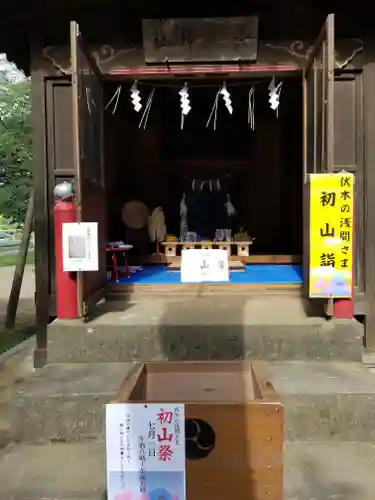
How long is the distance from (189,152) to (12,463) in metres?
8.92

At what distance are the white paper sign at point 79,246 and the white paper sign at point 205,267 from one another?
112 centimetres

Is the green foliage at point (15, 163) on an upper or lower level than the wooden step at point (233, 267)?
upper

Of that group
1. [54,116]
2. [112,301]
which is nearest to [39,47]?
[54,116]

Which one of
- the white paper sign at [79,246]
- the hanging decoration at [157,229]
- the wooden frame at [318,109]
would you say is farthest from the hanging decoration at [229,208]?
the white paper sign at [79,246]

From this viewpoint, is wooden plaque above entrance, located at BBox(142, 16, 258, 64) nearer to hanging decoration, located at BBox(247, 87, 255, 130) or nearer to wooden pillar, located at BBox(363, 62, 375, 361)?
hanging decoration, located at BBox(247, 87, 255, 130)

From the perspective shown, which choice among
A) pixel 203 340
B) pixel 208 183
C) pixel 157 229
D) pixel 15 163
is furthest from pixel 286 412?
pixel 15 163

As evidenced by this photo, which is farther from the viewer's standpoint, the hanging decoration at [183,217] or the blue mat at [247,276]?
the hanging decoration at [183,217]

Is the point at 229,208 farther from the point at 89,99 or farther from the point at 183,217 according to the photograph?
the point at 89,99

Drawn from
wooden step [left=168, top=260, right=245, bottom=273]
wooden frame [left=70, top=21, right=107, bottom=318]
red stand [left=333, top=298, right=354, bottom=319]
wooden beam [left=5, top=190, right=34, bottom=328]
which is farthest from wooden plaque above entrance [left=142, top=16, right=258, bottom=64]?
wooden beam [left=5, top=190, right=34, bottom=328]

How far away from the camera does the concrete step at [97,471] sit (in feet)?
11.2

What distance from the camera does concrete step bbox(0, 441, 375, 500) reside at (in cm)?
342

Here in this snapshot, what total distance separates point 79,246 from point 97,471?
2219 millimetres

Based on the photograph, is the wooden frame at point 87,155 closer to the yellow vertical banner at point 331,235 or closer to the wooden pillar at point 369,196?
the yellow vertical banner at point 331,235

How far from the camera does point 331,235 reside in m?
5.30
